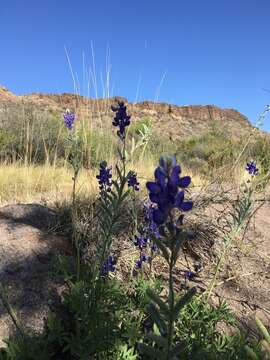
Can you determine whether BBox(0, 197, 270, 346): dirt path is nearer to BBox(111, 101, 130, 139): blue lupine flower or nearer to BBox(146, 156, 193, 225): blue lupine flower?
BBox(111, 101, 130, 139): blue lupine flower

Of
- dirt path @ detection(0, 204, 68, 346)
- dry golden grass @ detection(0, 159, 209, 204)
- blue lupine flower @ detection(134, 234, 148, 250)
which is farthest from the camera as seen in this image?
dry golden grass @ detection(0, 159, 209, 204)

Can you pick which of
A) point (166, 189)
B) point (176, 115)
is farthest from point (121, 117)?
point (176, 115)

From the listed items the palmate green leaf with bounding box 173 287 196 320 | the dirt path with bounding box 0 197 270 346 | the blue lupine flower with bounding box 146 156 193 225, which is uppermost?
the blue lupine flower with bounding box 146 156 193 225

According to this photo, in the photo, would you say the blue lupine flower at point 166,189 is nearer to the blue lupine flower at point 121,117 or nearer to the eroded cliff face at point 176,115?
the blue lupine flower at point 121,117

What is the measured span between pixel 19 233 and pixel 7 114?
8.28 metres

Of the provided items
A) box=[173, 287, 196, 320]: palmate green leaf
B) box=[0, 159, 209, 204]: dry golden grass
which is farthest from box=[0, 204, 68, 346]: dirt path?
box=[173, 287, 196, 320]: palmate green leaf

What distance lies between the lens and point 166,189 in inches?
43.7

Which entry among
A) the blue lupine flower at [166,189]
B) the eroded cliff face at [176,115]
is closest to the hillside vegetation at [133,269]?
the blue lupine flower at [166,189]

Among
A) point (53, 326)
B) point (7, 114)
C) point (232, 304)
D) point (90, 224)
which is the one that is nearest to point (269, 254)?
point (232, 304)

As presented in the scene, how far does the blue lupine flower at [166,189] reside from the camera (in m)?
1.11

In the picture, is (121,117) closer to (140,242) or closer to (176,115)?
(140,242)

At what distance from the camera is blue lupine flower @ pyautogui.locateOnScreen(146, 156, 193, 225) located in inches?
43.6

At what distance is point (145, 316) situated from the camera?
2.60 meters

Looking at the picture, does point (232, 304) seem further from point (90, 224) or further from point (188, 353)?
point (90, 224)
